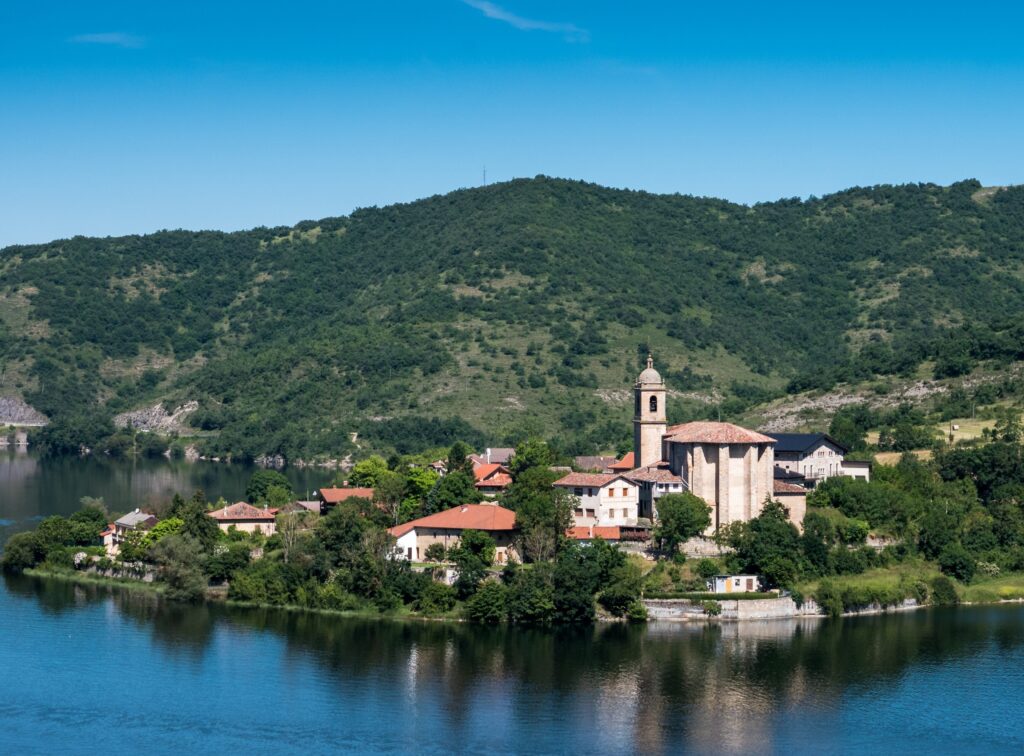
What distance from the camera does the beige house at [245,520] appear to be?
96.3 m

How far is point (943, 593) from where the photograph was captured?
282 feet

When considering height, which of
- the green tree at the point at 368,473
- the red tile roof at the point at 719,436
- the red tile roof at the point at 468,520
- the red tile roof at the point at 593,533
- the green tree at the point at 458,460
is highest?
the red tile roof at the point at 719,436

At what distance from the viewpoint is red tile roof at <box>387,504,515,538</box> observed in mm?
84625

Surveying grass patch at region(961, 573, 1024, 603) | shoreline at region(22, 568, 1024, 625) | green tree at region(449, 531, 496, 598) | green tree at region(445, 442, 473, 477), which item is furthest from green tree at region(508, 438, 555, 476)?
grass patch at region(961, 573, 1024, 603)

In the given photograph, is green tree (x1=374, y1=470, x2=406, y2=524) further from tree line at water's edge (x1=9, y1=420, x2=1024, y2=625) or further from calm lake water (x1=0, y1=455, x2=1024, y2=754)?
calm lake water (x1=0, y1=455, x2=1024, y2=754)

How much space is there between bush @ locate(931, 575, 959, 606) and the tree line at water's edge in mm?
70

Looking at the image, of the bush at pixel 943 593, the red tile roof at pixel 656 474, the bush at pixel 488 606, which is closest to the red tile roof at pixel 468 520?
the bush at pixel 488 606

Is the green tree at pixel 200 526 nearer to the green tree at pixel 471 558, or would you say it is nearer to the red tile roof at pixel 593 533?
the green tree at pixel 471 558

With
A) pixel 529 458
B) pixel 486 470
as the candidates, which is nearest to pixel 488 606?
pixel 529 458

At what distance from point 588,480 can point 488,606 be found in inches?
448

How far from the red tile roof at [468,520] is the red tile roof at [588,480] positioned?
3.55m

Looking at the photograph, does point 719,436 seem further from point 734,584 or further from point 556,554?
point 556,554

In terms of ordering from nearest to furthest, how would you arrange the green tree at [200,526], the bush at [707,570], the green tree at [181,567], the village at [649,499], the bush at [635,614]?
the bush at [635,614], the bush at [707,570], the village at [649,499], the green tree at [181,567], the green tree at [200,526]

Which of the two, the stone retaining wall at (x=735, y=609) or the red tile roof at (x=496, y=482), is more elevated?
the red tile roof at (x=496, y=482)
